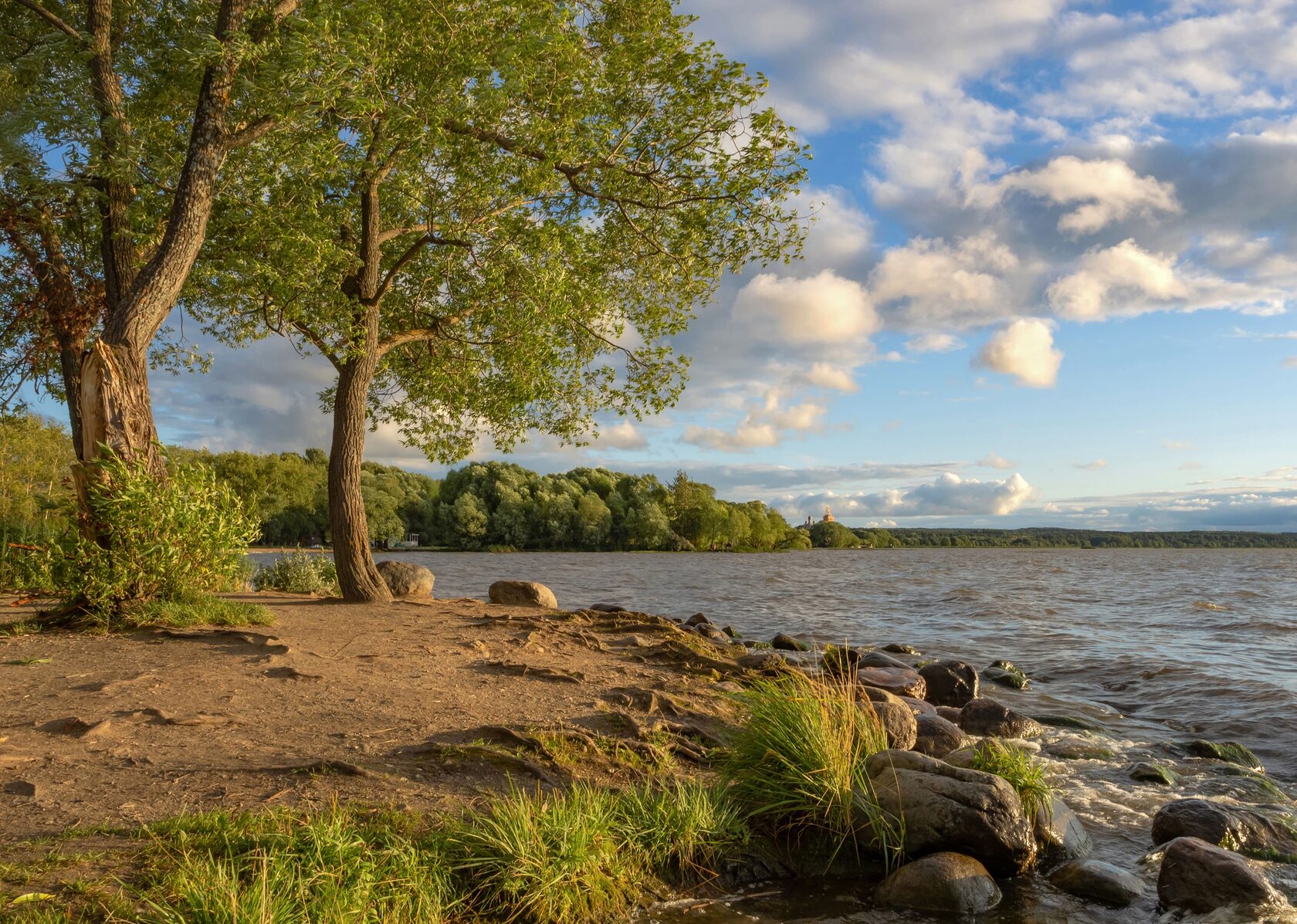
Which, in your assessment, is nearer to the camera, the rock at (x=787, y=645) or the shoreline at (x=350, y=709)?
the shoreline at (x=350, y=709)

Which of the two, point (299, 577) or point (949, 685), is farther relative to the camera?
point (299, 577)

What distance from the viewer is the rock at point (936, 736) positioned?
10.2m

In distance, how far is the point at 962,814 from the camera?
7.06 meters

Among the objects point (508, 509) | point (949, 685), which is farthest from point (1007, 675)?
point (508, 509)

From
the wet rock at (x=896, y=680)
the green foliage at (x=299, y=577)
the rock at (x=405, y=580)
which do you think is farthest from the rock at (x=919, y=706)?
the green foliage at (x=299, y=577)

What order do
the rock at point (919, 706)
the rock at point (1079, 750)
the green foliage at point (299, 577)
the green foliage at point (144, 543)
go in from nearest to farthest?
the rock at point (1079, 750) → the rock at point (919, 706) → the green foliage at point (144, 543) → the green foliage at point (299, 577)

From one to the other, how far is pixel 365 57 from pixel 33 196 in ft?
27.6

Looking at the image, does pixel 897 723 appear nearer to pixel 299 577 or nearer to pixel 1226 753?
pixel 1226 753

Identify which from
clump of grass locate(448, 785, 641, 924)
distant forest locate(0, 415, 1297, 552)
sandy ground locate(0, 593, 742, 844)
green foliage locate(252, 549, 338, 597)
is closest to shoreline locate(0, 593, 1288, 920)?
sandy ground locate(0, 593, 742, 844)

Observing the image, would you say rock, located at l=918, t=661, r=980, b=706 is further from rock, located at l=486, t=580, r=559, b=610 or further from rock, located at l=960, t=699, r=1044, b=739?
rock, located at l=486, t=580, r=559, b=610

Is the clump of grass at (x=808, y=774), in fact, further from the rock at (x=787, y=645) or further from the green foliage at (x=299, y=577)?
the green foliage at (x=299, y=577)

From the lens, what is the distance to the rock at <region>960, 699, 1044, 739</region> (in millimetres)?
12109

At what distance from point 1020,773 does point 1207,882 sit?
1.54 m

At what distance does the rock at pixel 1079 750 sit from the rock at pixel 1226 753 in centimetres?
113
